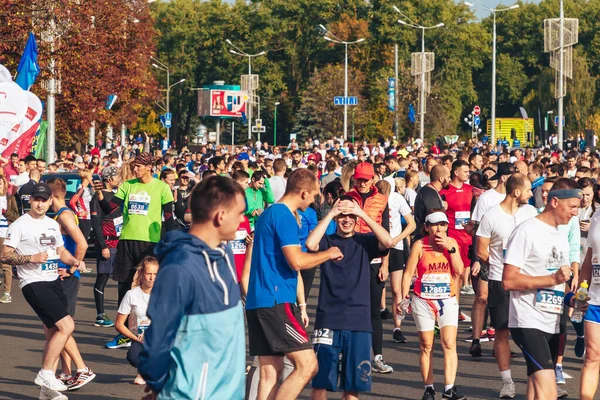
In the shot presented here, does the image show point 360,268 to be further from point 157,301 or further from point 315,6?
point 315,6

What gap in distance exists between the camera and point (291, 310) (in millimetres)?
7633

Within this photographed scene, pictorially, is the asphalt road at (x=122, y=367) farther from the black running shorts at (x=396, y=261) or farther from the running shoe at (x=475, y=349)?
the black running shorts at (x=396, y=261)

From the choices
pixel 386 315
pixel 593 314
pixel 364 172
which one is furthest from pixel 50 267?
pixel 386 315

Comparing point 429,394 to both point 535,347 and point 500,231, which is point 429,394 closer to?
point 500,231

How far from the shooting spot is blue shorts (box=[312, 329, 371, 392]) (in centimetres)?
777

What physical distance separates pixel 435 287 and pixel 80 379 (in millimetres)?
2942

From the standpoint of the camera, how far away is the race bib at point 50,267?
32.1 ft

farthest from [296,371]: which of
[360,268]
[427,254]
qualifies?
[427,254]

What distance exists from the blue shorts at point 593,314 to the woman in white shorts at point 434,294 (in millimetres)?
1452

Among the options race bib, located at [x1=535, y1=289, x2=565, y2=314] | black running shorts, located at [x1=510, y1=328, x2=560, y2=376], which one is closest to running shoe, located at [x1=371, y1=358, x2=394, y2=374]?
black running shorts, located at [x1=510, y1=328, x2=560, y2=376]

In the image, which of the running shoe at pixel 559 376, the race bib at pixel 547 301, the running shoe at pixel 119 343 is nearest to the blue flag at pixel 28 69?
the running shoe at pixel 119 343

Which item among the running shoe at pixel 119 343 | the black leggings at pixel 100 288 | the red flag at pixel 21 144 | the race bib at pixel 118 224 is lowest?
the running shoe at pixel 119 343

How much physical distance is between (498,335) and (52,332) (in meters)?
3.50

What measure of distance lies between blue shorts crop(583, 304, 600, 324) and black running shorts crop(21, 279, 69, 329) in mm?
4019
